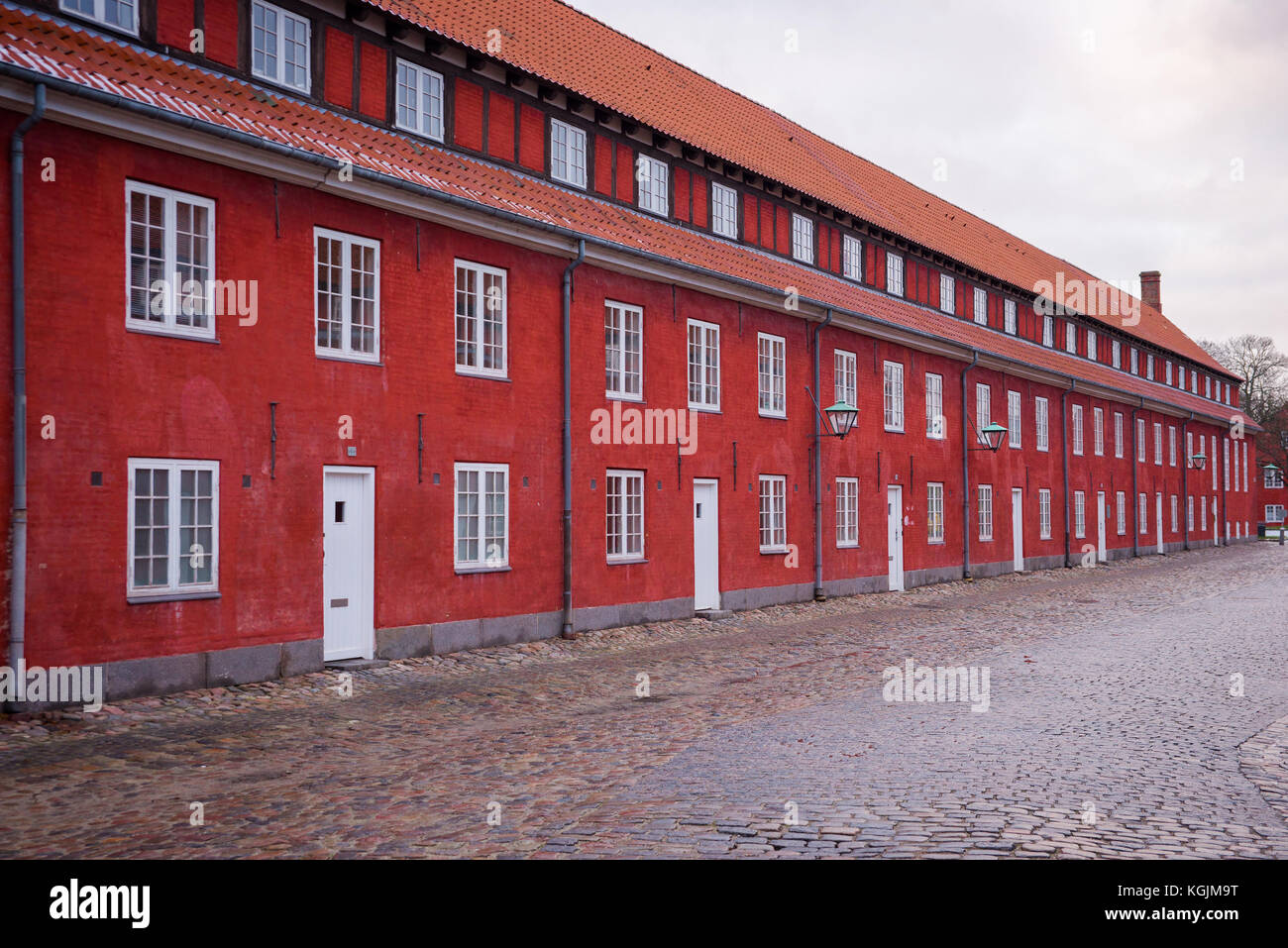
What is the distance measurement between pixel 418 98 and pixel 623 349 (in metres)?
4.94

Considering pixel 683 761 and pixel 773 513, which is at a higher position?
pixel 773 513

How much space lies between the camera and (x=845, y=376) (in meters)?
23.3

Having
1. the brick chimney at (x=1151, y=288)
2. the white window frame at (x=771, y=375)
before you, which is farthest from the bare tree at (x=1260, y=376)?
the white window frame at (x=771, y=375)

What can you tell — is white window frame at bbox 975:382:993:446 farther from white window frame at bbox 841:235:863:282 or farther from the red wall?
the red wall

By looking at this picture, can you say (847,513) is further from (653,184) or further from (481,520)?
(481,520)

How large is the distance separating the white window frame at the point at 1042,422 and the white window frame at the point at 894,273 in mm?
8579

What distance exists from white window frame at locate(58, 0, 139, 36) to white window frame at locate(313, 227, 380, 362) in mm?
2735

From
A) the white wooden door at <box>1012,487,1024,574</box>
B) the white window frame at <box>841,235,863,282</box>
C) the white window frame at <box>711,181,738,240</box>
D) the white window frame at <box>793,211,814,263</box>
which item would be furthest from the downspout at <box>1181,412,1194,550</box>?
the white window frame at <box>711,181,738,240</box>

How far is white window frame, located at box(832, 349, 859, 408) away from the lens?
2289 centimetres

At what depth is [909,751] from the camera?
796 centimetres

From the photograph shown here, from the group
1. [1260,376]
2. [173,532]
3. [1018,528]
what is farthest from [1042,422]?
[1260,376]

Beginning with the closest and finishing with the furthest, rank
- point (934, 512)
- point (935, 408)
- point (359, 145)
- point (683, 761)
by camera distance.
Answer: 1. point (683, 761)
2. point (359, 145)
3. point (934, 512)
4. point (935, 408)
